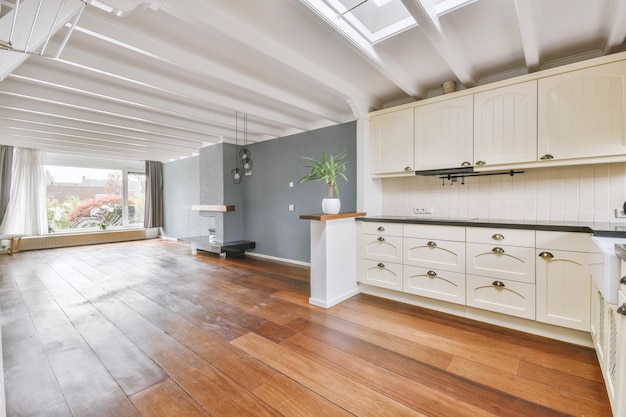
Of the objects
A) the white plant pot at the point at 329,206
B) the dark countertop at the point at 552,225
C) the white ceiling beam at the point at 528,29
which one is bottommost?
the dark countertop at the point at 552,225

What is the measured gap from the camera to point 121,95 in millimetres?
3258

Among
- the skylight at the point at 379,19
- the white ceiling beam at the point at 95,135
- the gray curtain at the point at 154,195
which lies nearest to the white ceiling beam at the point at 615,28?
the skylight at the point at 379,19

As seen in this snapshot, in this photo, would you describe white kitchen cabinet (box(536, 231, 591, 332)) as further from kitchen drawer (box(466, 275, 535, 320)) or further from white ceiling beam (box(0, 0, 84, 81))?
white ceiling beam (box(0, 0, 84, 81))

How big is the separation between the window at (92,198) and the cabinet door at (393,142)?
8045mm

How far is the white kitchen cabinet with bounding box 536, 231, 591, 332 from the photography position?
2076 millimetres

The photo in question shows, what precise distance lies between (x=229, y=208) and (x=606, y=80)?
545cm

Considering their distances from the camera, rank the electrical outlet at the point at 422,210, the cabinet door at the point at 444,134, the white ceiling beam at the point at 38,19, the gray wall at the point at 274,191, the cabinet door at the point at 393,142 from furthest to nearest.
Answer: the gray wall at the point at 274,191
the electrical outlet at the point at 422,210
the cabinet door at the point at 393,142
the cabinet door at the point at 444,134
the white ceiling beam at the point at 38,19

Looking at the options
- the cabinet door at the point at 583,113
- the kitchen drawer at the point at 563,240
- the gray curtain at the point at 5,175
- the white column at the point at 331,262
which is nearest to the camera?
the kitchen drawer at the point at 563,240

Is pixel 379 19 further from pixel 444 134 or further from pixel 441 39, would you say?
pixel 444 134

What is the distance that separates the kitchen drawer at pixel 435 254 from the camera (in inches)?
104

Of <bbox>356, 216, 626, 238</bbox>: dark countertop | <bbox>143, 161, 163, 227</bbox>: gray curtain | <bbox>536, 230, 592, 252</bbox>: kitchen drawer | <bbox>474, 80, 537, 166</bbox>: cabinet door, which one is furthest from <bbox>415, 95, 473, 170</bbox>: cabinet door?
<bbox>143, 161, 163, 227</bbox>: gray curtain

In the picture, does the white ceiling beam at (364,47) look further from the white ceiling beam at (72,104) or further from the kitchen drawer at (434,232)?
the white ceiling beam at (72,104)

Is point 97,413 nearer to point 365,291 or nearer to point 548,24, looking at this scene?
point 365,291

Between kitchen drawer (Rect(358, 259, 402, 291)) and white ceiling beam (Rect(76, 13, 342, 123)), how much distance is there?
2236 millimetres
